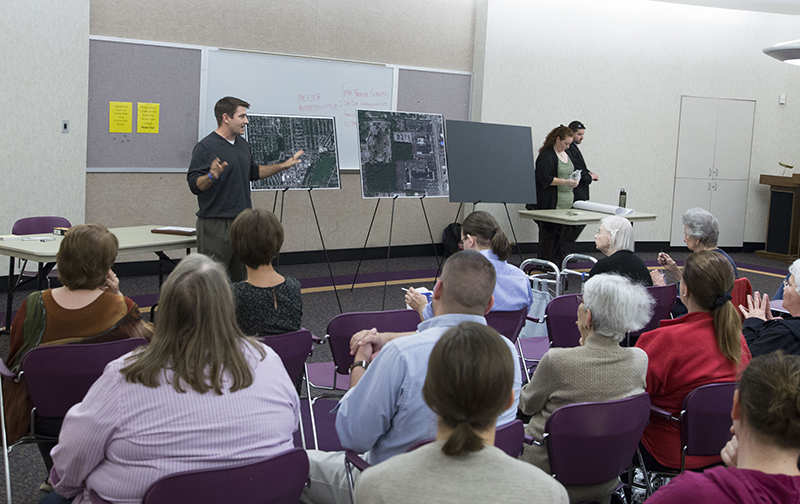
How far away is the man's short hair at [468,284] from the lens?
209 centimetres

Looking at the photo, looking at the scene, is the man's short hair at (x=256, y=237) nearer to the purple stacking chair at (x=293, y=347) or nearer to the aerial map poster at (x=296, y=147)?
the purple stacking chair at (x=293, y=347)

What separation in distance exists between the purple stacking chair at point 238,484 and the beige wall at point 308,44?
5.46m

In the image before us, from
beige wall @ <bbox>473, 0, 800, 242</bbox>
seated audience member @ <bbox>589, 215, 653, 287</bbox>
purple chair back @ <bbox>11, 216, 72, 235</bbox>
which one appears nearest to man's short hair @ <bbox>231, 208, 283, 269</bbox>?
seated audience member @ <bbox>589, 215, 653, 287</bbox>

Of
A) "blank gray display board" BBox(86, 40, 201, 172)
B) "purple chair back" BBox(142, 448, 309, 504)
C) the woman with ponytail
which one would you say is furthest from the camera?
the woman with ponytail

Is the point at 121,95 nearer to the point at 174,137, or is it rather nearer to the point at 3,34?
the point at 174,137

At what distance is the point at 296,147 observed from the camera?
6320 millimetres

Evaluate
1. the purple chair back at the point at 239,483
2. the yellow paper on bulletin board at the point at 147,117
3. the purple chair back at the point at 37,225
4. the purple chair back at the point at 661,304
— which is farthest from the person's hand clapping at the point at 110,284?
the yellow paper on bulletin board at the point at 147,117

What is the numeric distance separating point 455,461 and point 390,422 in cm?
70

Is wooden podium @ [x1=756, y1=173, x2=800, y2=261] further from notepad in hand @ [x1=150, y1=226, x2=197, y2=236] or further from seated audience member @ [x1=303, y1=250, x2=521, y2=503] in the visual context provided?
seated audience member @ [x1=303, y1=250, x2=521, y2=503]

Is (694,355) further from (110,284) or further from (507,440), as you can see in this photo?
(110,284)

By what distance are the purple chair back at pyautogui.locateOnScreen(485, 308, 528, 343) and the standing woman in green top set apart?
14.3 feet

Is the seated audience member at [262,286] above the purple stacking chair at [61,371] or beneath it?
above

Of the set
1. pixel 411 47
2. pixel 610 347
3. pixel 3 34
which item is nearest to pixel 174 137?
pixel 3 34

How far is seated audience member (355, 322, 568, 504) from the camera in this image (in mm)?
1291
